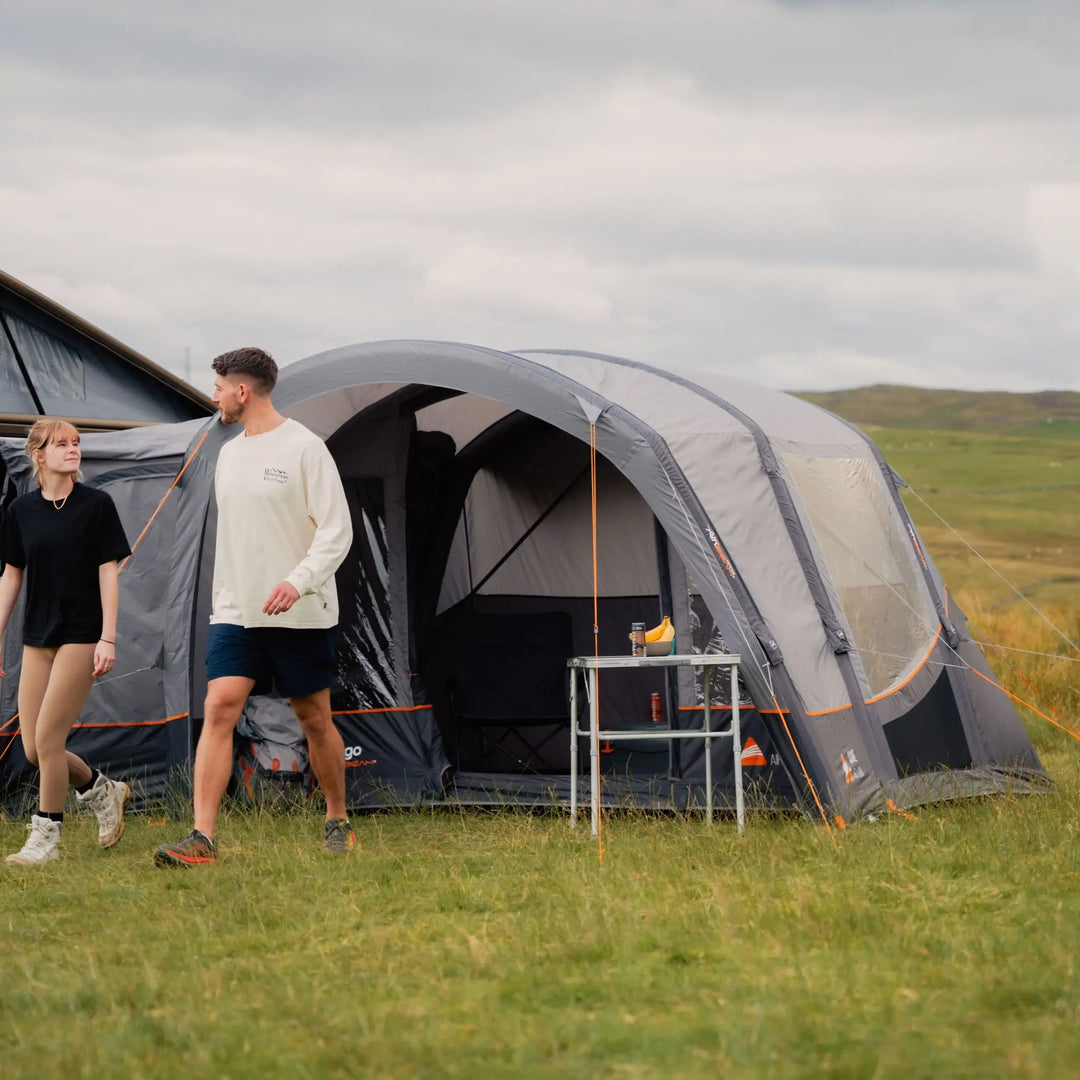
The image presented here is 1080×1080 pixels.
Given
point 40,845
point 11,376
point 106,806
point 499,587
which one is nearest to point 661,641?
point 499,587

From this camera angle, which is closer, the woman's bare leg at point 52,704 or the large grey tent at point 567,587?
the woman's bare leg at point 52,704

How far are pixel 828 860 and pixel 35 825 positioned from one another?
2.85 m

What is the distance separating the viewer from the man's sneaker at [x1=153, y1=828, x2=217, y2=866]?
16.8 feet

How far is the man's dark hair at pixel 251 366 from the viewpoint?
5.35 m

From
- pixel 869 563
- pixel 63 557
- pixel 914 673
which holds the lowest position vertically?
pixel 914 673

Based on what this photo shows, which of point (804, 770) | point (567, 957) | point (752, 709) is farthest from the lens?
point (752, 709)

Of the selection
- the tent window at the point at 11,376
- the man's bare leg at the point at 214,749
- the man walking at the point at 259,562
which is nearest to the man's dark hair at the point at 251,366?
the man walking at the point at 259,562

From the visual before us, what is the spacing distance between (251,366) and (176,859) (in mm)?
1735

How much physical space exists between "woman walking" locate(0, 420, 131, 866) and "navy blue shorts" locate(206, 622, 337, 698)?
44cm

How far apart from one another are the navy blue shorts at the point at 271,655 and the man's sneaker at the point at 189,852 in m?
0.56

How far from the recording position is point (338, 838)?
5.47 metres

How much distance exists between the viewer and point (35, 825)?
18.0ft

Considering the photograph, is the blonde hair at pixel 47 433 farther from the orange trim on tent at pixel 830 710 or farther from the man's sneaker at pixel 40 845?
the orange trim on tent at pixel 830 710

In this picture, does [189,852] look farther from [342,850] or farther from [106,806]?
[106,806]
